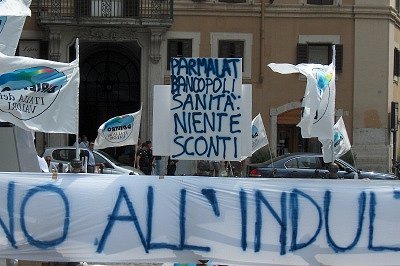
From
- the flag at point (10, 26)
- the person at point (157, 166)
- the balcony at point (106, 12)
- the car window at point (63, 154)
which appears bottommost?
the person at point (157, 166)

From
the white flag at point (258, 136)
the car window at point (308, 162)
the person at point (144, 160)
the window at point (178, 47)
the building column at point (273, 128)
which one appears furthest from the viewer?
the window at point (178, 47)

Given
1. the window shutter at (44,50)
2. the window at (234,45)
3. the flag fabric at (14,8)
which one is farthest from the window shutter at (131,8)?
the flag fabric at (14,8)

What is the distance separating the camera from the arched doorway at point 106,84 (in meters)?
36.6

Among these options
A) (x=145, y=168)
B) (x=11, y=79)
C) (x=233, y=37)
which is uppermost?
(x=233, y=37)

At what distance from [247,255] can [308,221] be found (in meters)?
0.67

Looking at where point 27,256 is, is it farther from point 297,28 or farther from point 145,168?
point 297,28

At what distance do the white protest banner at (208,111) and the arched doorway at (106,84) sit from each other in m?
25.5

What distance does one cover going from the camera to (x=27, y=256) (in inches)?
343

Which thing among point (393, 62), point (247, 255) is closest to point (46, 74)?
point (247, 255)

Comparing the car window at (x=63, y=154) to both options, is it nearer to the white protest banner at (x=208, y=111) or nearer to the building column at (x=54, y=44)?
the building column at (x=54, y=44)

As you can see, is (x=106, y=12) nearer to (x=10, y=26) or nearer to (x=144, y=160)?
(x=144, y=160)

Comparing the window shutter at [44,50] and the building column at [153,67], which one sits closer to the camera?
the building column at [153,67]

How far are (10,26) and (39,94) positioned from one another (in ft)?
2.62

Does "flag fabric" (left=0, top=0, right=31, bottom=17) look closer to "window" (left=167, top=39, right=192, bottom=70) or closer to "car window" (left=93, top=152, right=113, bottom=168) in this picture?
"car window" (left=93, top=152, right=113, bottom=168)
